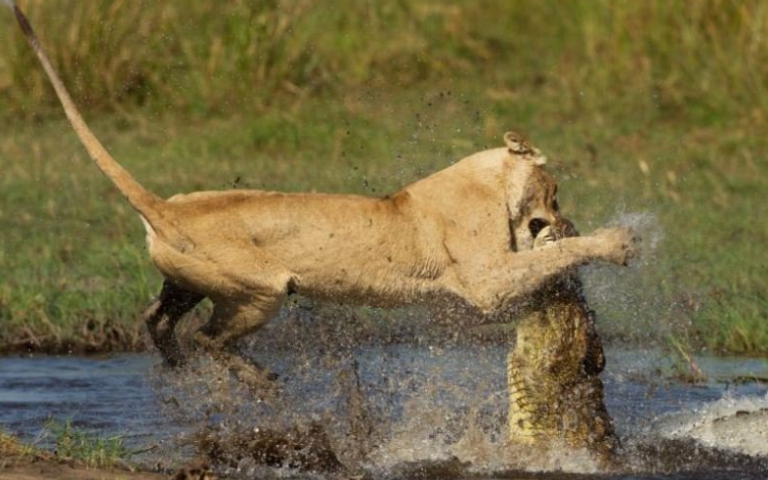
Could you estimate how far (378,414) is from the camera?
18.8 feet

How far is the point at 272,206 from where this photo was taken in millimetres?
5254

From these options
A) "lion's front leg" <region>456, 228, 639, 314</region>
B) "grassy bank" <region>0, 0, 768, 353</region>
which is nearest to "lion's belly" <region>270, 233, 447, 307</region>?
"lion's front leg" <region>456, 228, 639, 314</region>

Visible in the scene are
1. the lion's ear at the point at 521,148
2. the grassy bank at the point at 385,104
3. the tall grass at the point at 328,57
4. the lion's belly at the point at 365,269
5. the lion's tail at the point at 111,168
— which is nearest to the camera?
the lion's tail at the point at 111,168

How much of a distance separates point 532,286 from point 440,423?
53cm

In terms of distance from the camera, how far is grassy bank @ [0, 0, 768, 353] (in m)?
8.94

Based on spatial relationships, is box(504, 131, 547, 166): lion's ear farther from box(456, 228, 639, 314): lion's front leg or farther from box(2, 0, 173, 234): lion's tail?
box(2, 0, 173, 234): lion's tail

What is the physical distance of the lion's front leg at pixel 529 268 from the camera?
5473mm

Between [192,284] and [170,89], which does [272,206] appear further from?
[170,89]

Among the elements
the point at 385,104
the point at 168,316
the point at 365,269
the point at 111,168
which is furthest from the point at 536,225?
the point at 385,104

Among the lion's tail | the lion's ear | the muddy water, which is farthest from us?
the lion's ear

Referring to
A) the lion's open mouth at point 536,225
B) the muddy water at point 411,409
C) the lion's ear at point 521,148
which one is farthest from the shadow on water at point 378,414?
the lion's ear at point 521,148

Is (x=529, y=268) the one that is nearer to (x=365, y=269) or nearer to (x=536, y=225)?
(x=536, y=225)

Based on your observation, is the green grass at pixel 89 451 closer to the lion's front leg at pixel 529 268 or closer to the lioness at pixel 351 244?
the lioness at pixel 351 244

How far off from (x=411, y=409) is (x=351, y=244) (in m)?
0.64
